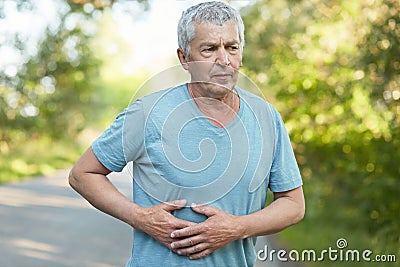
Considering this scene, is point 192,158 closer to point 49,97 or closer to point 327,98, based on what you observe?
point 327,98

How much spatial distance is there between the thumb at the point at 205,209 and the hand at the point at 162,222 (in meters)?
0.04

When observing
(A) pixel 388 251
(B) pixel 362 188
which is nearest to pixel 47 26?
(B) pixel 362 188

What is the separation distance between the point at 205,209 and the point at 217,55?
1.63 ft

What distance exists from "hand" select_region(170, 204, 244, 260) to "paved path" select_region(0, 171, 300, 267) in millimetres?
5323

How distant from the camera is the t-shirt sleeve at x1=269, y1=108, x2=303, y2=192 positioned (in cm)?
249

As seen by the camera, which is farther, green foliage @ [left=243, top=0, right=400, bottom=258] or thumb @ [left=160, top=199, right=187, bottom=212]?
green foliage @ [left=243, top=0, right=400, bottom=258]

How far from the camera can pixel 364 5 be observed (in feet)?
34.3

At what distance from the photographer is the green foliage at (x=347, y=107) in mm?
7984

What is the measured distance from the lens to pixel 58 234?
10383mm
